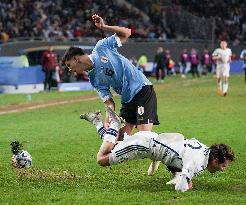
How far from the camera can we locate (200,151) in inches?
389

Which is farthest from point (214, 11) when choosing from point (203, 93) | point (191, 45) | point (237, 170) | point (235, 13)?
point (237, 170)

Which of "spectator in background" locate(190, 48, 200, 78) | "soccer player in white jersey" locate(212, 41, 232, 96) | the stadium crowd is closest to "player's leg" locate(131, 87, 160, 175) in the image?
"soccer player in white jersey" locate(212, 41, 232, 96)

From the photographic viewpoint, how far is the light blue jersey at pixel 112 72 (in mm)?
10797

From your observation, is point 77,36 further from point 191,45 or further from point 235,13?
point 235,13

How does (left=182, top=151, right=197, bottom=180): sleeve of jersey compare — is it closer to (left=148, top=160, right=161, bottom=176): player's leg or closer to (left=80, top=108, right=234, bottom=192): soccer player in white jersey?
(left=80, top=108, right=234, bottom=192): soccer player in white jersey

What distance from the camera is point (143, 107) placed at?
11227 millimetres

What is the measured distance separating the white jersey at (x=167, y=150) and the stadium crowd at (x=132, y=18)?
98.6ft

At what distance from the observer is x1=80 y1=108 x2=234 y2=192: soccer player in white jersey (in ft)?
32.1

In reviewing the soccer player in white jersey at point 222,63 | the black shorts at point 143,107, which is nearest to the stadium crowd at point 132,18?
the soccer player in white jersey at point 222,63

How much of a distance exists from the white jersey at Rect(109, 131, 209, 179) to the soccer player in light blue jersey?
2.89ft

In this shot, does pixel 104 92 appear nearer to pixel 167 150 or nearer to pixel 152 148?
pixel 152 148

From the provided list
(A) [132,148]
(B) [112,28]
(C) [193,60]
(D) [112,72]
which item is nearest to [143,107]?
(D) [112,72]

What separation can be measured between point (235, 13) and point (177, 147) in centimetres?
5299

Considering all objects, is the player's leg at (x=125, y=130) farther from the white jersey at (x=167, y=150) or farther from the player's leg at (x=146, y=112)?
the white jersey at (x=167, y=150)
